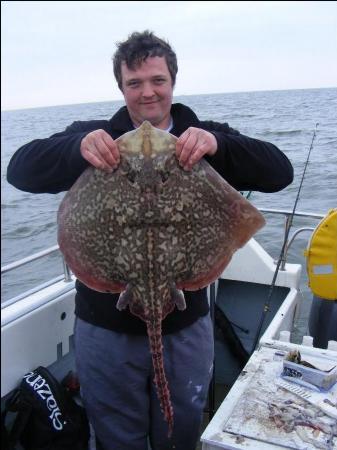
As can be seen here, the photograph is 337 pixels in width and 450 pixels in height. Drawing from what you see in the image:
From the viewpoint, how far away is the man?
258 cm

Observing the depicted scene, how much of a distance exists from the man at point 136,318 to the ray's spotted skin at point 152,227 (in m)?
0.26

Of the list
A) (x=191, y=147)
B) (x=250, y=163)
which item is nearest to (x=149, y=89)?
(x=191, y=147)

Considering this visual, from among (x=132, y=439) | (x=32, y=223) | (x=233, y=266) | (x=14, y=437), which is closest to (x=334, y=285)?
(x=233, y=266)

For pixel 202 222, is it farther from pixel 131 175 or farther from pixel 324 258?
pixel 324 258

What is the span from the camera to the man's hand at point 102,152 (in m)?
2.15

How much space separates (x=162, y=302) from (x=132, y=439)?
1.15 meters

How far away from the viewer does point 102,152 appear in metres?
2.15

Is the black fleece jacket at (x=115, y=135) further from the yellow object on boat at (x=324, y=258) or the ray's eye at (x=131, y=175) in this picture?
the yellow object on boat at (x=324, y=258)

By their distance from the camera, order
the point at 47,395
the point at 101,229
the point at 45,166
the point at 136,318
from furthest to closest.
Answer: the point at 47,395, the point at 136,318, the point at 45,166, the point at 101,229

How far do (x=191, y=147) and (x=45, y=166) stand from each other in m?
0.89

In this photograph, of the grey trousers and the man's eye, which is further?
the grey trousers

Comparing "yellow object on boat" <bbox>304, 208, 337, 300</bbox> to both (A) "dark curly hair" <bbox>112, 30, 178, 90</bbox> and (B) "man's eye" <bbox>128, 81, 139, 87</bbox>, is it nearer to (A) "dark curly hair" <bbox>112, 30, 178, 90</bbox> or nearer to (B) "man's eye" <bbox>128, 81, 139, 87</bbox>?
(A) "dark curly hair" <bbox>112, 30, 178, 90</bbox>

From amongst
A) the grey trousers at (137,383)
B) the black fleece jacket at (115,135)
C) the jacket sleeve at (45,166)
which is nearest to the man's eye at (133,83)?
the black fleece jacket at (115,135)

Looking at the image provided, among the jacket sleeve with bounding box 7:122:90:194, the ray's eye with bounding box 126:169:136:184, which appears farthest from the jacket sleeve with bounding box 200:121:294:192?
the jacket sleeve with bounding box 7:122:90:194
